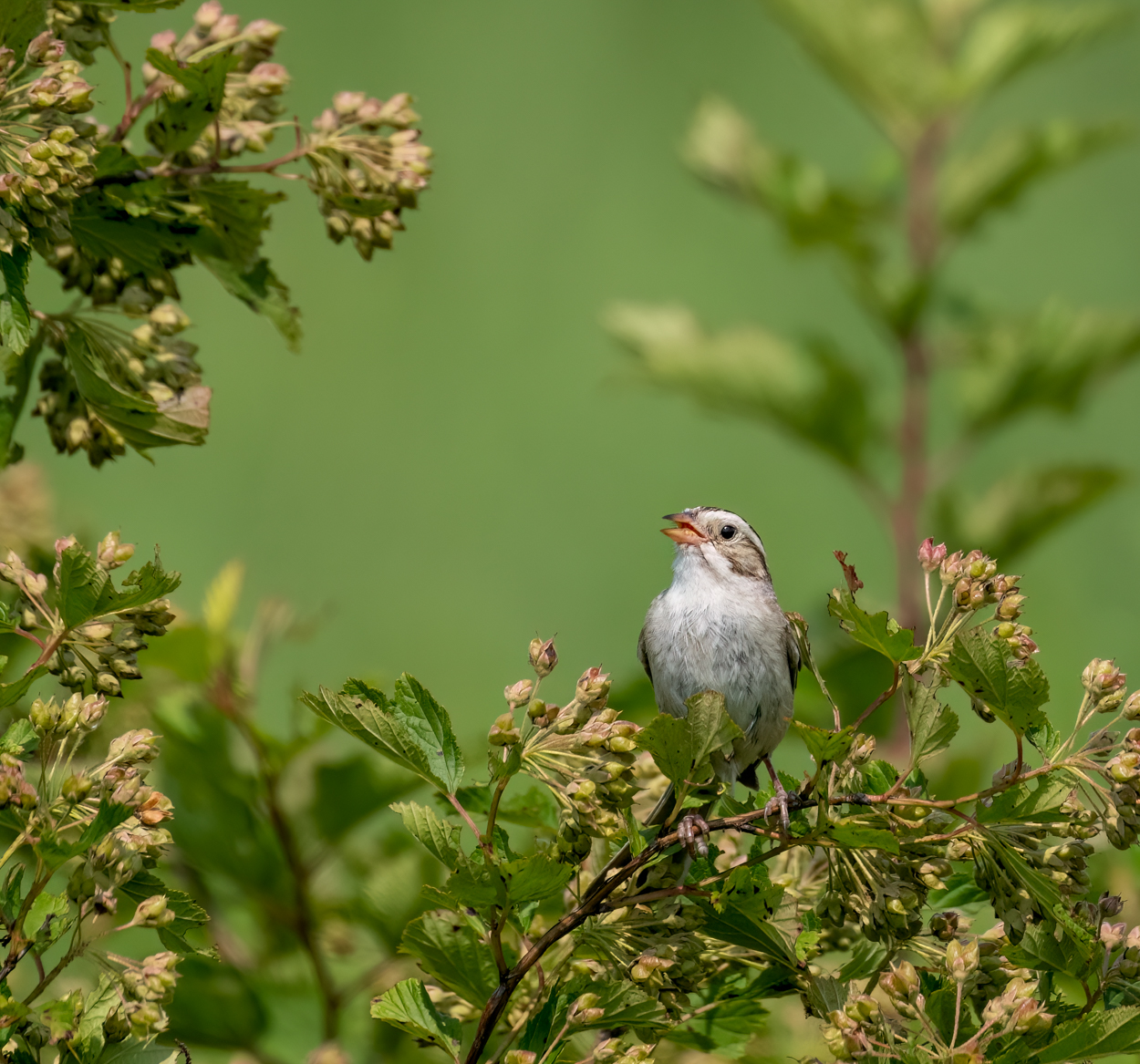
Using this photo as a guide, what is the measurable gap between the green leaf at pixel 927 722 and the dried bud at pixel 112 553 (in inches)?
29.2

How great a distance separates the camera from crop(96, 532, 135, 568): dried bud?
3.84ft

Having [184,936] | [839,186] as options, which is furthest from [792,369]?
[184,936]

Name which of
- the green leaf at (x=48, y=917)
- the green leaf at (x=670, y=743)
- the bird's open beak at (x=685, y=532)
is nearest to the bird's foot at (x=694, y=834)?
the green leaf at (x=670, y=743)

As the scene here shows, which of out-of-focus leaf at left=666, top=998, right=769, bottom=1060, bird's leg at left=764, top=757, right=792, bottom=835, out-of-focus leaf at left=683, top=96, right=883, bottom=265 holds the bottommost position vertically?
out-of-focus leaf at left=666, top=998, right=769, bottom=1060

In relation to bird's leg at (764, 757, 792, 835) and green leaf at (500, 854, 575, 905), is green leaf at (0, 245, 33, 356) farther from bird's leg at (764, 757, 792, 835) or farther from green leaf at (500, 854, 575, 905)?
bird's leg at (764, 757, 792, 835)

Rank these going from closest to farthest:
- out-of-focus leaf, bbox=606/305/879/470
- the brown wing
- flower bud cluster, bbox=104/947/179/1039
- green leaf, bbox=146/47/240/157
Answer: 1. flower bud cluster, bbox=104/947/179/1039
2. green leaf, bbox=146/47/240/157
3. the brown wing
4. out-of-focus leaf, bbox=606/305/879/470

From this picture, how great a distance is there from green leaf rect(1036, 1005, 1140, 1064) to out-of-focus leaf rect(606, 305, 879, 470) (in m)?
2.58

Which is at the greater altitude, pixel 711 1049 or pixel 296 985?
pixel 711 1049

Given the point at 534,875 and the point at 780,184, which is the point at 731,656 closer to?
the point at 534,875

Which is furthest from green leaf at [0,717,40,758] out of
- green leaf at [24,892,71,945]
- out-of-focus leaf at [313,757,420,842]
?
out-of-focus leaf at [313,757,420,842]

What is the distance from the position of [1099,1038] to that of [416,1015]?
25.0 inches

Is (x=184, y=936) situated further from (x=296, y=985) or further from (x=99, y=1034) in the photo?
(x=296, y=985)

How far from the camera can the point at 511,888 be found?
1.18 meters

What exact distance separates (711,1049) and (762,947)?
0.27 metres
